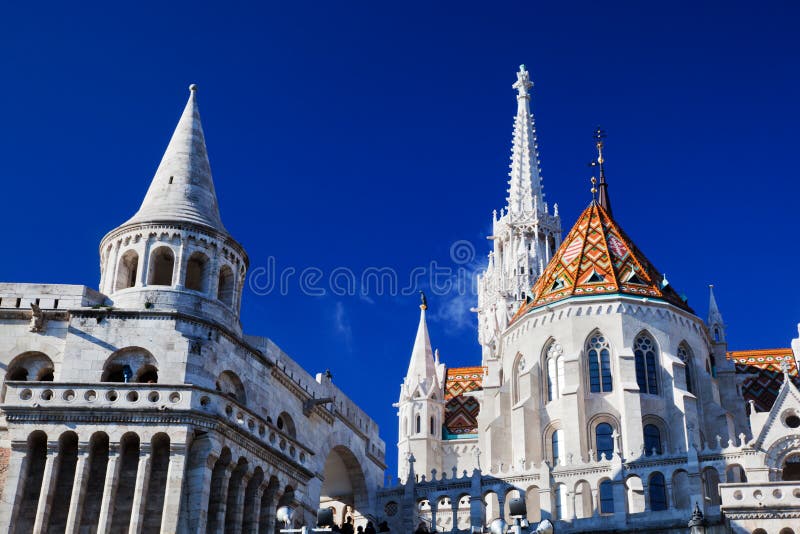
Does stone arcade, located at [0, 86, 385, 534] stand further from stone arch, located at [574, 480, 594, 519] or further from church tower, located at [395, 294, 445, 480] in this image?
church tower, located at [395, 294, 445, 480]

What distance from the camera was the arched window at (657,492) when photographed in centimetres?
3619

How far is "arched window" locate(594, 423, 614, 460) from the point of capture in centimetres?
4056

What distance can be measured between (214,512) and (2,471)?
514 cm

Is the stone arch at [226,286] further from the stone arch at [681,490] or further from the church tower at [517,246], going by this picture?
the church tower at [517,246]

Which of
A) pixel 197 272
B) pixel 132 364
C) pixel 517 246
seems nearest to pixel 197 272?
pixel 197 272

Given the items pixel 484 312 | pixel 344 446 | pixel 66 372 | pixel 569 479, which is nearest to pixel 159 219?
pixel 66 372

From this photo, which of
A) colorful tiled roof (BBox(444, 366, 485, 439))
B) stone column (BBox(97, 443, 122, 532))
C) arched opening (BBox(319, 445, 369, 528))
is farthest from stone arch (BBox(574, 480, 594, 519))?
stone column (BBox(97, 443, 122, 532))

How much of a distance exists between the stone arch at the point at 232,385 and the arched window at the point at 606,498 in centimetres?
1317

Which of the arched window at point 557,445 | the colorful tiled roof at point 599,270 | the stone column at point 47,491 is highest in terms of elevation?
the colorful tiled roof at point 599,270

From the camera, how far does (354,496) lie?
126 feet

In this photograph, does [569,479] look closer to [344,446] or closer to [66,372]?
[344,446]

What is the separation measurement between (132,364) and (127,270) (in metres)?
3.67

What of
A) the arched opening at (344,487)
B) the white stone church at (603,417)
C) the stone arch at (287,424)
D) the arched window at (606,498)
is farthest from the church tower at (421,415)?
the stone arch at (287,424)

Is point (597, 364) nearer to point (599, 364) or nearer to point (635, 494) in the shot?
point (599, 364)
